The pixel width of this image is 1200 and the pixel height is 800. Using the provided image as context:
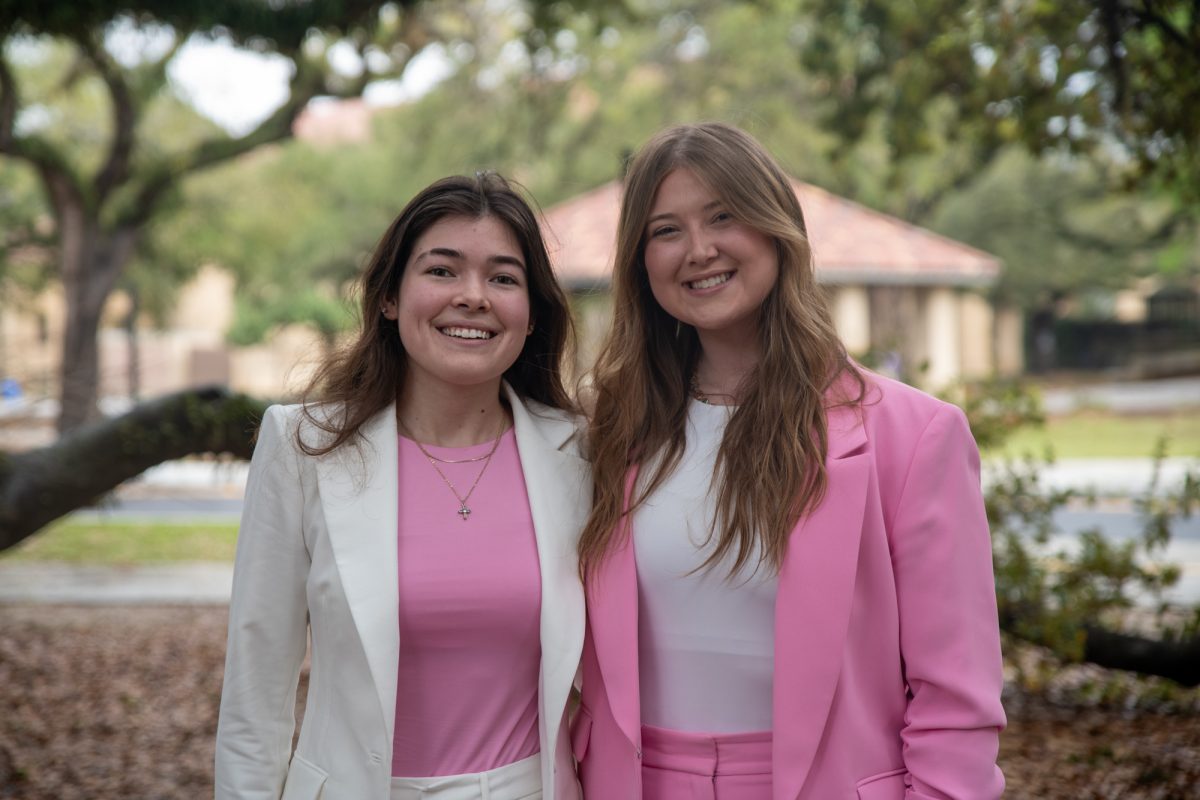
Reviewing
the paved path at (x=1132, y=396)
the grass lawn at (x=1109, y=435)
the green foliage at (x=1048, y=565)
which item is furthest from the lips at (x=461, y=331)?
the paved path at (x=1132, y=396)

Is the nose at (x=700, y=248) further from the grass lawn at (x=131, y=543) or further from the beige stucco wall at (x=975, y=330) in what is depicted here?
the beige stucco wall at (x=975, y=330)

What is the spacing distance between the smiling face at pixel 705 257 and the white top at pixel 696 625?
1.31 ft

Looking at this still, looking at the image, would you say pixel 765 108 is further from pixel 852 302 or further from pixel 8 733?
pixel 8 733

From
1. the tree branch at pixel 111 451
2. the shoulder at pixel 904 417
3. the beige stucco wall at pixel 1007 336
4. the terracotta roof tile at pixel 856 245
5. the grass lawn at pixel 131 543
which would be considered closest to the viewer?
the shoulder at pixel 904 417

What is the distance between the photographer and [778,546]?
2.50 m

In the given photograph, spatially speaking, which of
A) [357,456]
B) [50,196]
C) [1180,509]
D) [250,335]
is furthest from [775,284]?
[250,335]

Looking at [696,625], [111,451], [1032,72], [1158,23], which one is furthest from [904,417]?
[1032,72]

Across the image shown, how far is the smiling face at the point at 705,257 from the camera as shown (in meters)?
2.70

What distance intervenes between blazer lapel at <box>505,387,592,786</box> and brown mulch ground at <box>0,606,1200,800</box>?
330 cm

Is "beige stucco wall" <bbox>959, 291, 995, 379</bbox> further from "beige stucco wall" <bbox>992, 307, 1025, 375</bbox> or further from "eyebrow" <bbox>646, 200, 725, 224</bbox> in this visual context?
"eyebrow" <bbox>646, 200, 725, 224</bbox>

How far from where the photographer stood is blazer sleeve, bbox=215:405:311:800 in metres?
2.62

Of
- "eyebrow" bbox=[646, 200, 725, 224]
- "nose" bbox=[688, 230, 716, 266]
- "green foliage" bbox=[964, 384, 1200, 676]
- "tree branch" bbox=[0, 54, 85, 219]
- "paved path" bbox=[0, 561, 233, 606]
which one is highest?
"tree branch" bbox=[0, 54, 85, 219]

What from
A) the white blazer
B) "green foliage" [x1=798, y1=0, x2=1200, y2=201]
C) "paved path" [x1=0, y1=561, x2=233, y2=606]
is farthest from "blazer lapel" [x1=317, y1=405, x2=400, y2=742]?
"paved path" [x1=0, y1=561, x2=233, y2=606]

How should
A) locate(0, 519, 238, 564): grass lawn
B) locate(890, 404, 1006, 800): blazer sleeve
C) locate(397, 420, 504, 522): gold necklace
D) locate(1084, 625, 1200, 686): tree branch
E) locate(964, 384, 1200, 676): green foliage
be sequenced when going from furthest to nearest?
locate(0, 519, 238, 564): grass lawn → locate(964, 384, 1200, 676): green foliage → locate(1084, 625, 1200, 686): tree branch → locate(397, 420, 504, 522): gold necklace → locate(890, 404, 1006, 800): blazer sleeve
